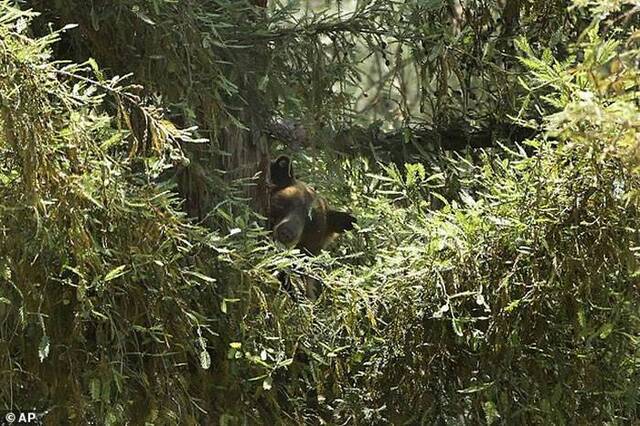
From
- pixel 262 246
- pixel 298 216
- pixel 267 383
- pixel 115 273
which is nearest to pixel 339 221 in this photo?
pixel 298 216

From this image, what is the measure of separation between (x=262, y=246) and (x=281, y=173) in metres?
0.35

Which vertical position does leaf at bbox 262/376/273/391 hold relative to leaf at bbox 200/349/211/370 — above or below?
below

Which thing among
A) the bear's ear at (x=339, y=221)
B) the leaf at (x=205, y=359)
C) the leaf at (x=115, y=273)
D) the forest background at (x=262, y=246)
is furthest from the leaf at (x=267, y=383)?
the bear's ear at (x=339, y=221)

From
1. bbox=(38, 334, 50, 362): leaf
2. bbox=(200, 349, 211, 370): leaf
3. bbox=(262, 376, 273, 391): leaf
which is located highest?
bbox=(38, 334, 50, 362): leaf

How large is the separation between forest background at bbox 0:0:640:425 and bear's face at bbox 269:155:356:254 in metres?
0.09

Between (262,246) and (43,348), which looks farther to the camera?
(262,246)

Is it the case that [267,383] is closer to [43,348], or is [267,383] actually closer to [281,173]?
[43,348]

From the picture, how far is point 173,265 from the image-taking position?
1.80m

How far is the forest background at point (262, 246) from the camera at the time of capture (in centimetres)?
165

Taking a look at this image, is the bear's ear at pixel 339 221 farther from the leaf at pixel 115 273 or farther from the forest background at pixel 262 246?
the leaf at pixel 115 273

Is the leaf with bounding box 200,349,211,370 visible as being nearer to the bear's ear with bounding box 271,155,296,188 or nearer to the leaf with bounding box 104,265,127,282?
the leaf with bounding box 104,265,127,282

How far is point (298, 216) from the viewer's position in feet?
7.55

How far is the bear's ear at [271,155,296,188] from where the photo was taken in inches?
91.9

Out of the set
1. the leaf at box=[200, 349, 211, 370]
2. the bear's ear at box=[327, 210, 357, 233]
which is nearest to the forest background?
the leaf at box=[200, 349, 211, 370]
